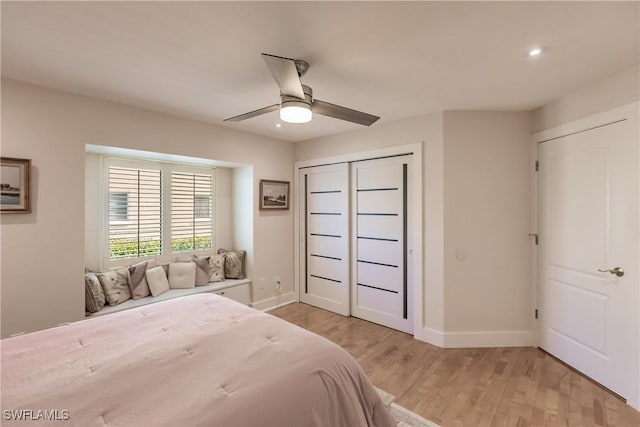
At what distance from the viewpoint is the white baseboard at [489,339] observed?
2963 mm

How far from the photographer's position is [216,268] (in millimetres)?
3854

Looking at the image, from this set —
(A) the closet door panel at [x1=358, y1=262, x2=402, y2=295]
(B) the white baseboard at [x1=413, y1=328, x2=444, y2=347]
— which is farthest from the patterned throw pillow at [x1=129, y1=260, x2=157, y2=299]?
(B) the white baseboard at [x1=413, y1=328, x2=444, y2=347]

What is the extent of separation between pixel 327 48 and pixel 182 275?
9.88 feet

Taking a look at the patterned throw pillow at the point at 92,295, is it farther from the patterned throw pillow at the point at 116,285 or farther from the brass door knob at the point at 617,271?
the brass door knob at the point at 617,271

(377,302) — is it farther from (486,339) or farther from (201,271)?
(201,271)

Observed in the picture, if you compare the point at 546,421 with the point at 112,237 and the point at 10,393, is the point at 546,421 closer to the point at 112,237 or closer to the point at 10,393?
the point at 10,393

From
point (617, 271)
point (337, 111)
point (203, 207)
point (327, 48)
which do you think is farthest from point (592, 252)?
point (203, 207)

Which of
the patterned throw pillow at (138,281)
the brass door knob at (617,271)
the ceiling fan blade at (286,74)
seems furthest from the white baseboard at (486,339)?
the patterned throw pillow at (138,281)

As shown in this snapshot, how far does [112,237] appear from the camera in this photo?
3195 mm

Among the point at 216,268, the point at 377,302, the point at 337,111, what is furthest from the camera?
the point at 216,268

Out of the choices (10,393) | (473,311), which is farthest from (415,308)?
(10,393)

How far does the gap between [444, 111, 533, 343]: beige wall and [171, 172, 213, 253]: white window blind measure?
3070 millimetres

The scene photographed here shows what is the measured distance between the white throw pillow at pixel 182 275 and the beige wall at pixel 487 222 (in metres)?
2.94

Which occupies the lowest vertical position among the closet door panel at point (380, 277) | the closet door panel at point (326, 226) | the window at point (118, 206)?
the closet door panel at point (380, 277)
